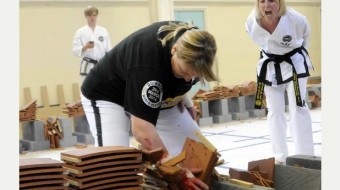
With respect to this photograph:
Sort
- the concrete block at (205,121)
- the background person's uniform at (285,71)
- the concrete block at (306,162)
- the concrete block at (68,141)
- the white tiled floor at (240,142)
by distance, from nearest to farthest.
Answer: the concrete block at (306,162), the background person's uniform at (285,71), the white tiled floor at (240,142), the concrete block at (68,141), the concrete block at (205,121)

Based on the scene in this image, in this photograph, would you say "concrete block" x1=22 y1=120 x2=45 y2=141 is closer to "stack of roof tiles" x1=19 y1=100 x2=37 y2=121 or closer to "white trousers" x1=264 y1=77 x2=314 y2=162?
"stack of roof tiles" x1=19 y1=100 x2=37 y2=121

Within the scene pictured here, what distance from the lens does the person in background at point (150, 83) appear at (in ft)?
6.98

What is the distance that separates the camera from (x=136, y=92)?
2.25m

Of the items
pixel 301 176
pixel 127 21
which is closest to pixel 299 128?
pixel 301 176

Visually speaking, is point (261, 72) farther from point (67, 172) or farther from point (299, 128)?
point (67, 172)

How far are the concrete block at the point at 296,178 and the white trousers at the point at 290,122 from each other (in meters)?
1.38

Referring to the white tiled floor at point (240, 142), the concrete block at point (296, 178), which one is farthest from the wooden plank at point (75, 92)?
the concrete block at point (296, 178)

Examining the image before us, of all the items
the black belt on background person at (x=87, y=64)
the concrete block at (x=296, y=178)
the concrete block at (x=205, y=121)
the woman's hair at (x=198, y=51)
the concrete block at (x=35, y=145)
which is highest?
the black belt on background person at (x=87, y=64)

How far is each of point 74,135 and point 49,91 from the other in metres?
1.50

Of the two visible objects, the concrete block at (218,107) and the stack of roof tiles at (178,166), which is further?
the concrete block at (218,107)

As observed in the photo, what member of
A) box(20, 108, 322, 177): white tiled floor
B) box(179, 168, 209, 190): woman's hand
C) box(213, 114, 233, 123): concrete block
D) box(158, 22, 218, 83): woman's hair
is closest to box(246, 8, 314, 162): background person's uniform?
box(20, 108, 322, 177): white tiled floor

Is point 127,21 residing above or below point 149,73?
above

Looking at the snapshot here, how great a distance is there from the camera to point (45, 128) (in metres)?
6.35

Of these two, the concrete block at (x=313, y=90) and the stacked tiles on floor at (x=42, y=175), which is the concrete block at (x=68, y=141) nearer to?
the stacked tiles on floor at (x=42, y=175)
